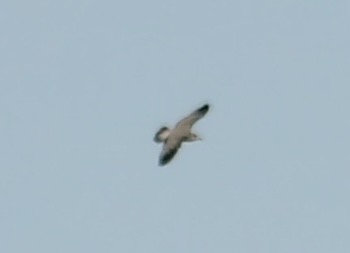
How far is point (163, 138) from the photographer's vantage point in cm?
6806

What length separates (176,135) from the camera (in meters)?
68.3

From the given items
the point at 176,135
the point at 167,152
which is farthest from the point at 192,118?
the point at 167,152

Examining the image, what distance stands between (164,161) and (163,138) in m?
0.62

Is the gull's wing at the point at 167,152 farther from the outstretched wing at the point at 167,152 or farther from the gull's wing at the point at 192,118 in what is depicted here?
the gull's wing at the point at 192,118

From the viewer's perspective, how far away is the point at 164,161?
68000 mm

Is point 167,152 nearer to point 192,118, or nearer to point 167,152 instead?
point 167,152

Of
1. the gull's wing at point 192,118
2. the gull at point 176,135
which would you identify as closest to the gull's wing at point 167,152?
the gull at point 176,135

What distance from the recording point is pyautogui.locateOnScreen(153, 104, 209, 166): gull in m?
68.0

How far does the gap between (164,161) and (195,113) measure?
5.37 ft

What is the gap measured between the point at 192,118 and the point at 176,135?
70 centimetres

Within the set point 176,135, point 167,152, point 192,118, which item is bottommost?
point 167,152

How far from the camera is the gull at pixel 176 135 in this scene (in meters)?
68.0

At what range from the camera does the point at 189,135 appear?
68625mm

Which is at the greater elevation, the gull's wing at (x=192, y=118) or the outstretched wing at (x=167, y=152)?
the gull's wing at (x=192, y=118)
